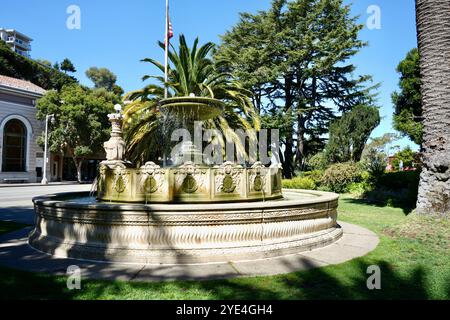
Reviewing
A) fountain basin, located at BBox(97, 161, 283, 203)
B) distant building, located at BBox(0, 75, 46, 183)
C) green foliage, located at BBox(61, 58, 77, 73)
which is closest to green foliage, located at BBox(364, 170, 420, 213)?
fountain basin, located at BBox(97, 161, 283, 203)

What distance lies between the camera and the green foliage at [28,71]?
2021 inches

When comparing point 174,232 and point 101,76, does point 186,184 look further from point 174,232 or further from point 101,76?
point 101,76

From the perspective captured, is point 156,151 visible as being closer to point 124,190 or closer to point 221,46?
point 124,190

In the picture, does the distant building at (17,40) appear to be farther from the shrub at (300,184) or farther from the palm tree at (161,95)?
the shrub at (300,184)

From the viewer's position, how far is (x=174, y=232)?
6.11 meters

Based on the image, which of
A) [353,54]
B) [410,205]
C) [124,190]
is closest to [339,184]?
[410,205]

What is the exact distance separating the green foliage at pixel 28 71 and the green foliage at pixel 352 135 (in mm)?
49970

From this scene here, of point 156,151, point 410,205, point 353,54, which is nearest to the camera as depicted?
point 410,205

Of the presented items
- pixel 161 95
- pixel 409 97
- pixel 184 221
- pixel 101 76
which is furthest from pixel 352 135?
pixel 101 76

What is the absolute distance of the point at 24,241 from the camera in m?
7.95

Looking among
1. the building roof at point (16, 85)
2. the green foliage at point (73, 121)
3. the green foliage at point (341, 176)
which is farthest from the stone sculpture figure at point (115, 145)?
the building roof at point (16, 85)
